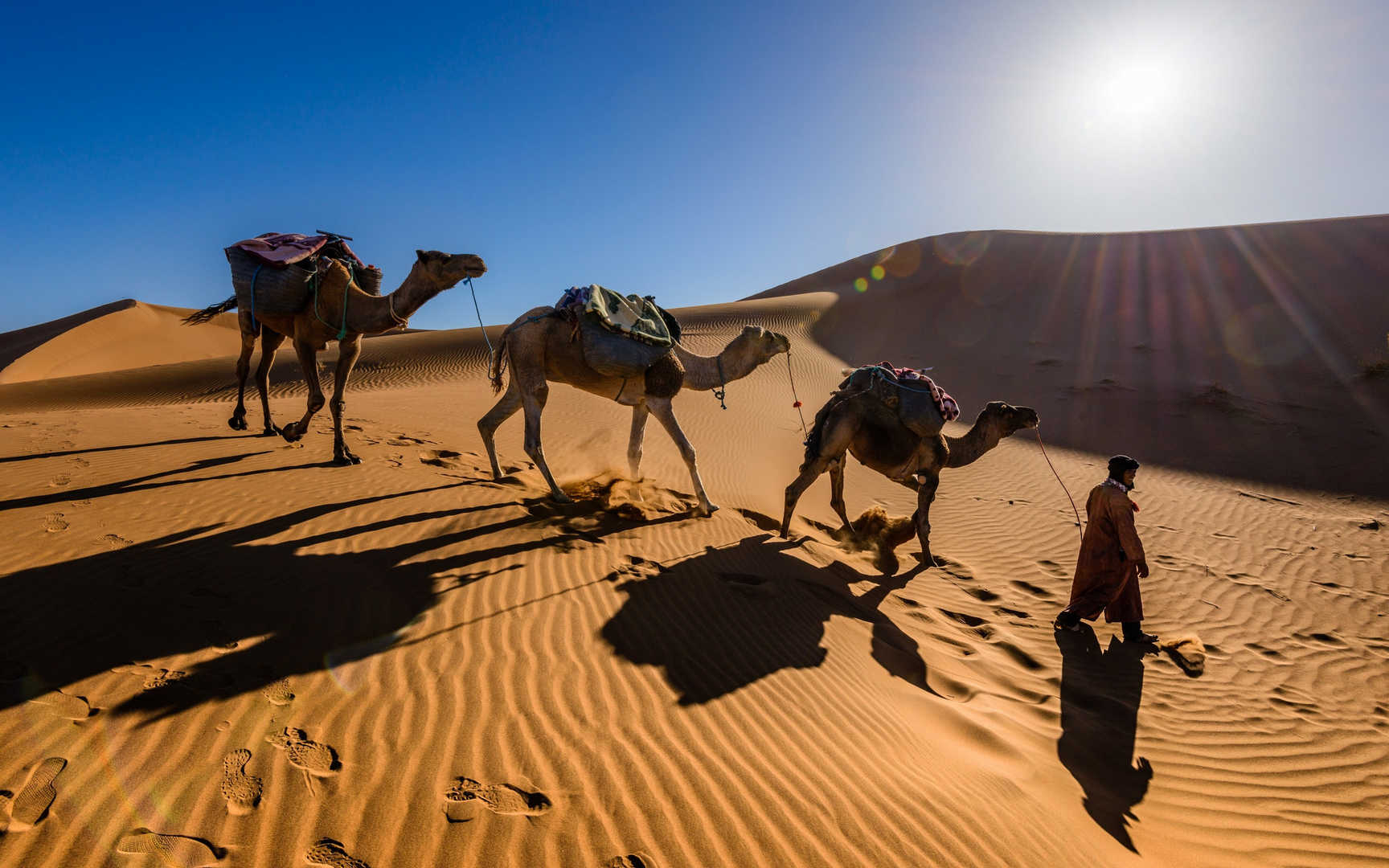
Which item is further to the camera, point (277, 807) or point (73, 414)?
point (73, 414)

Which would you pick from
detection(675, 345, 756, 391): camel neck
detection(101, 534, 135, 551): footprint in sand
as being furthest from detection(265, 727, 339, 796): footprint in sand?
detection(675, 345, 756, 391): camel neck

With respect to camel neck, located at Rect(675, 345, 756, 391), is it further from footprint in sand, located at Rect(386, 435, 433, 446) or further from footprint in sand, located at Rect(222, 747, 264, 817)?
footprint in sand, located at Rect(222, 747, 264, 817)

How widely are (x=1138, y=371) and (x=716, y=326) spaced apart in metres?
20.0

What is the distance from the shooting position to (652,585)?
4945 mm

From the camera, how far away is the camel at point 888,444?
6.88 meters

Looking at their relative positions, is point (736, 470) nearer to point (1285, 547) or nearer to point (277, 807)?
point (1285, 547)

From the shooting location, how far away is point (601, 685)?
3373mm

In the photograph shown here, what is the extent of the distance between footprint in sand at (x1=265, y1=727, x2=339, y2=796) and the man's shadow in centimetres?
395

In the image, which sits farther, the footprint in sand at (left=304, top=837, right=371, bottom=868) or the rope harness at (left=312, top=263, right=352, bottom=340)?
the rope harness at (left=312, top=263, right=352, bottom=340)

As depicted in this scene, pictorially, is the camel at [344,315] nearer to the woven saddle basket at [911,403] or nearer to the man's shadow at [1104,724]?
the woven saddle basket at [911,403]

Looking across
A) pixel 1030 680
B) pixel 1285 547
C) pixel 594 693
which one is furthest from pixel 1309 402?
pixel 594 693

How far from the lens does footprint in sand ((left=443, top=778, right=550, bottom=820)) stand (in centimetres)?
234

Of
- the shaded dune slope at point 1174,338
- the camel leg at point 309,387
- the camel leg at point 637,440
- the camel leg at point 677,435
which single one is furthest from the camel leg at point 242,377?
the shaded dune slope at point 1174,338

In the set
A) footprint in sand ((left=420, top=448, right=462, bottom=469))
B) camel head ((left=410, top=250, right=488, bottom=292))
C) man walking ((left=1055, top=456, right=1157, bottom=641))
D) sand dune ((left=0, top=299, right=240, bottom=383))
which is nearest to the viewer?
man walking ((left=1055, top=456, right=1157, bottom=641))
